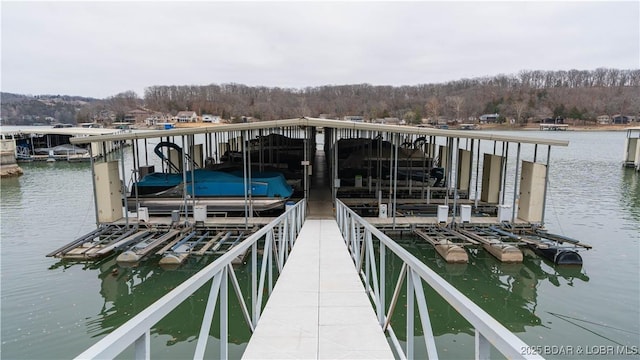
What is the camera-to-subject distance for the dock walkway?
360cm

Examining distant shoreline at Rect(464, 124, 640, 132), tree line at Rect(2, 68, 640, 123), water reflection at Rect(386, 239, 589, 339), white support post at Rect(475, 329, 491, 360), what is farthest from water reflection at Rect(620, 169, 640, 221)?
distant shoreline at Rect(464, 124, 640, 132)

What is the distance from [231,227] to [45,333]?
18.3ft

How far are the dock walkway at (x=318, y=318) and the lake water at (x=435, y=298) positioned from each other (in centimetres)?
216

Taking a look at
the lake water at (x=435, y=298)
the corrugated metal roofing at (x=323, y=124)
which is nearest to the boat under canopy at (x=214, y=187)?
the corrugated metal roofing at (x=323, y=124)

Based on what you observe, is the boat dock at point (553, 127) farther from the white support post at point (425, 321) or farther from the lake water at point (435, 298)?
the white support post at point (425, 321)

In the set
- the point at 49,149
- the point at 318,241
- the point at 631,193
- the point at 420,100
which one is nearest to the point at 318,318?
the point at 318,241

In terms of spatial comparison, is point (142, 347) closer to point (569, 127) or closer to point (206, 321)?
point (206, 321)

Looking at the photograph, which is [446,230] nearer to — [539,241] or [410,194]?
[539,241]

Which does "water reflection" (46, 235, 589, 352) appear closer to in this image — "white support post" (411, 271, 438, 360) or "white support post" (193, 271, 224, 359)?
"white support post" (193, 271, 224, 359)

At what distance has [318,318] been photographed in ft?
Answer: 14.1

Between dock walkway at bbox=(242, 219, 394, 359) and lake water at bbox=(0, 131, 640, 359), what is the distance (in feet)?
7.09

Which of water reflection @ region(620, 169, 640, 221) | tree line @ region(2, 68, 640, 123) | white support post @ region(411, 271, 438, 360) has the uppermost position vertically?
tree line @ region(2, 68, 640, 123)

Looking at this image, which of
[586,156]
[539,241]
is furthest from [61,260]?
[586,156]

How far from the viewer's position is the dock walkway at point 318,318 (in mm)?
3602
